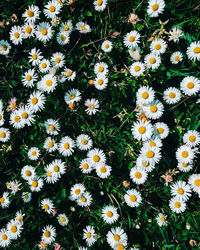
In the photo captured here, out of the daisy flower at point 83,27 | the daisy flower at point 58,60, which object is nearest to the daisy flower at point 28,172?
the daisy flower at point 58,60

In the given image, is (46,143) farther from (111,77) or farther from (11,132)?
(111,77)

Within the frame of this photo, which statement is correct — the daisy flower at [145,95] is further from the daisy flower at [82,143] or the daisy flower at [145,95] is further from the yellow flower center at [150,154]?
the daisy flower at [82,143]

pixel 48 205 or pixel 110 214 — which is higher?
pixel 48 205

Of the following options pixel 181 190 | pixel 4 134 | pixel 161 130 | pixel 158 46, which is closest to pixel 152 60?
pixel 158 46

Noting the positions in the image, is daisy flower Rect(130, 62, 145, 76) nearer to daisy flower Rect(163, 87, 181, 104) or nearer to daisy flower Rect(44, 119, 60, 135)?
daisy flower Rect(163, 87, 181, 104)

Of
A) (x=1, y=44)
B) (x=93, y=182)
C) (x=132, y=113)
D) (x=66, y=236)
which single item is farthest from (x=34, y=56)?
(x=66, y=236)

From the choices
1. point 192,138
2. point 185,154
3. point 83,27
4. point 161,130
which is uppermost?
point 83,27

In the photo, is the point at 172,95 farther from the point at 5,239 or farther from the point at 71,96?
the point at 5,239
